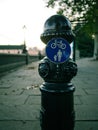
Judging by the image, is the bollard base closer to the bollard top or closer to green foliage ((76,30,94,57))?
the bollard top

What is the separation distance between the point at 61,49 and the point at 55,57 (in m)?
0.10

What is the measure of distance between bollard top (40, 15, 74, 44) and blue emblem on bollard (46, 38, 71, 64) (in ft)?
0.29

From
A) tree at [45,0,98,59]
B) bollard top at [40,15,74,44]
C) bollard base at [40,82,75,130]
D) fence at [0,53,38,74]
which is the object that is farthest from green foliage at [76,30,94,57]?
bollard base at [40,82,75,130]

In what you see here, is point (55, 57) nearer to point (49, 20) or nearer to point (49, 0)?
point (49, 20)

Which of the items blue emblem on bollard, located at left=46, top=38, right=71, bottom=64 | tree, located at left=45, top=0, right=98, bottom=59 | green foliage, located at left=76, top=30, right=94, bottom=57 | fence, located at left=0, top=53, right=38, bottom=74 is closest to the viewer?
blue emblem on bollard, located at left=46, top=38, right=71, bottom=64

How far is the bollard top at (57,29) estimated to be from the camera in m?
2.13

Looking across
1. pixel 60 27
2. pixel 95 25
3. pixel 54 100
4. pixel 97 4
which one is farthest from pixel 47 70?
pixel 95 25

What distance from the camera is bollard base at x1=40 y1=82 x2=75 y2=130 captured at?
2.11 metres

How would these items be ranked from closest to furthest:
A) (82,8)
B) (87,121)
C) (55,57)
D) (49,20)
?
(55,57)
(49,20)
(87,121)
(82,8)

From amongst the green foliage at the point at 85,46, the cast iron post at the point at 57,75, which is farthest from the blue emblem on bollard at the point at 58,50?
the green foliage at the point at 85,46

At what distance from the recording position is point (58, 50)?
2.07 meters

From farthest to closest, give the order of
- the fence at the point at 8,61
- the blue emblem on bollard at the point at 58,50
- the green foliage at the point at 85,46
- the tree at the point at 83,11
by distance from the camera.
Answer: the green foliage at the point at 85,46
the tree at the point at 83,11
the fence at the point at 8,61
the blue emblem on bollard at the point at 58,50

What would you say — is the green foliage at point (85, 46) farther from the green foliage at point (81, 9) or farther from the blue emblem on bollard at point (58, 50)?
the blue emblem on bollard at point (58, 50)

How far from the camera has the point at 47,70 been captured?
210 centimetres
